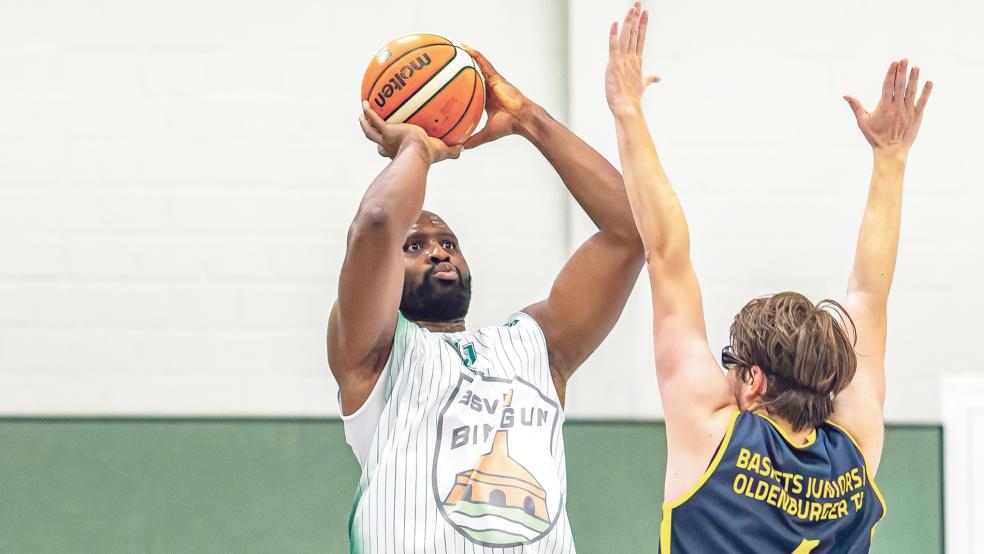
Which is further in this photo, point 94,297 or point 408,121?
point 94,297

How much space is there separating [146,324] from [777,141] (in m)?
2.38

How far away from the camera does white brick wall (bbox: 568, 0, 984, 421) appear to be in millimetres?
3914

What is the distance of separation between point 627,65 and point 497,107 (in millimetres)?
584

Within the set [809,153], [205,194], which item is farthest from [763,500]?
[205,194]

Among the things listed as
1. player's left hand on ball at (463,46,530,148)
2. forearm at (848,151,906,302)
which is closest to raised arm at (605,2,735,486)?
forearm at (848,151,906,302)

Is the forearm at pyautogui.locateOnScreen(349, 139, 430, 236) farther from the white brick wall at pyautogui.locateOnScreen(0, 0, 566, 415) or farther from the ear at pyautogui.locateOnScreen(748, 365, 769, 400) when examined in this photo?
the white brick wall at pyautogui.locateOnScreen(0, 0, 566, 415)

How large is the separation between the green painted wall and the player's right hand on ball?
1546 mm

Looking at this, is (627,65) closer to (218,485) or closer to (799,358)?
(799,358)

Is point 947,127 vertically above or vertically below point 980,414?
above

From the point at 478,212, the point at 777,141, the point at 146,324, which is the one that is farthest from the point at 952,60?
the point at 146,324

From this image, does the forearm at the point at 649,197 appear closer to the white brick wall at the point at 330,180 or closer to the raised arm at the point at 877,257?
the raised arm at the point at 877,257

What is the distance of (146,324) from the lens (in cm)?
387

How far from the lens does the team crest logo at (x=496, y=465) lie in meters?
2.31

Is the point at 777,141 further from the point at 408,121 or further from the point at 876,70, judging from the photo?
the point at 408,121
